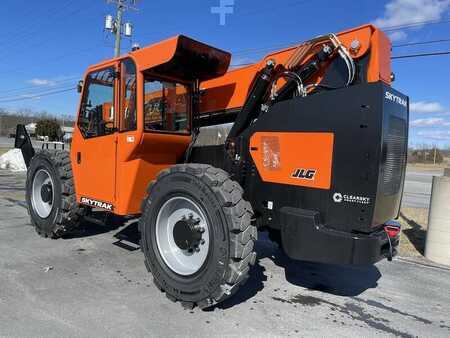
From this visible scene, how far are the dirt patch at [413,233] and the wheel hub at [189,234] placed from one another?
4436 millimetres

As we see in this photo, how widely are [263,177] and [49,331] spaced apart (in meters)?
2.49

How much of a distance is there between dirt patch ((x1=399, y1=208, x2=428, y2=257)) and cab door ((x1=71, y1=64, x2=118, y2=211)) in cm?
513

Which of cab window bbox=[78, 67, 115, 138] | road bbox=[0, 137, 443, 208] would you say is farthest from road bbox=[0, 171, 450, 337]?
road bbox=[0, 137, 443, 208]

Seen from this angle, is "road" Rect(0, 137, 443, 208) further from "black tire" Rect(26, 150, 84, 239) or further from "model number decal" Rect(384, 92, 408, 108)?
"black tire" Rect(26, 150, 84, 239)

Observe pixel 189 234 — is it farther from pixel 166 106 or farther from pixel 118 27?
pixel 118 27

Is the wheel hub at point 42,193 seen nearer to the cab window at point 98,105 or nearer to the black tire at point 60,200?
the black tire at point 60,200

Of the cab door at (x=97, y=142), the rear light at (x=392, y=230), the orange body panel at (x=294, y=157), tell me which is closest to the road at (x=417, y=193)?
the rear light at (x=392, y=230)

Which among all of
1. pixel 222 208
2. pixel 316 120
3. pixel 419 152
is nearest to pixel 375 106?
pixel 316 120

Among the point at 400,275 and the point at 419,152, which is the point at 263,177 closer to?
the point at 400,275

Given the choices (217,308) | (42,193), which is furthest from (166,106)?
(42,193)

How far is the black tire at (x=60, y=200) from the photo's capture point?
641cm

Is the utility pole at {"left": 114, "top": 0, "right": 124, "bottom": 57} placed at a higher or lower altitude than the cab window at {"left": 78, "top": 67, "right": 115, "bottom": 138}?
higher

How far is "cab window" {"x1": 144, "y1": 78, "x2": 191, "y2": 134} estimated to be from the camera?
532 cm

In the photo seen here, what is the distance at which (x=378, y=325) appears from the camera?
4.21 metres
